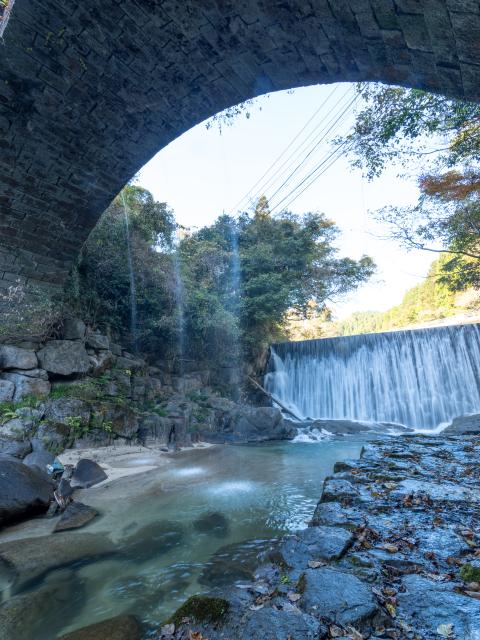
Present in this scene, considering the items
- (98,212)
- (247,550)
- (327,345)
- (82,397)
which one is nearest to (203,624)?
(247,550)

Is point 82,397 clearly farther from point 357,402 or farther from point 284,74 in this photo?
point 357,402

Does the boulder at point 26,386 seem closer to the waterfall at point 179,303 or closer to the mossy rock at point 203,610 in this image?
the waterfall at point 179,303

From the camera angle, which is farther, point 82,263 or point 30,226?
point 82,263

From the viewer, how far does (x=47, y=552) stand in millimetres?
2826

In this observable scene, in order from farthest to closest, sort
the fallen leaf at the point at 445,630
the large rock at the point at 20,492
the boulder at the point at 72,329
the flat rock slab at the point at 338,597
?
the boulder at the point at 72,329, the large rock at the point at 20,492, the flat rock slab at the point at 338,597, the fallen leaf at the point at 445,630

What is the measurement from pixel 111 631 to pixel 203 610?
801 mm

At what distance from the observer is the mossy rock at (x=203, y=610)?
1481mm

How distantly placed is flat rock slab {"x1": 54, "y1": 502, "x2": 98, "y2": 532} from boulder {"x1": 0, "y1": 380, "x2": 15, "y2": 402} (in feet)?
9.24

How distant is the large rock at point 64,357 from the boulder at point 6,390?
0.74 meters

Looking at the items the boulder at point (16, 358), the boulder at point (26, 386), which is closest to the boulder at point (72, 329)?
the boulder at point (16, 358)

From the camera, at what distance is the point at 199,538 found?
3154 millimetres

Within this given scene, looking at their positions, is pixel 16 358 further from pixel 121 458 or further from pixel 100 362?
pixel 121 458

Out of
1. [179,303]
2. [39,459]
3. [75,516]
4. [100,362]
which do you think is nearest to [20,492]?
[75,516]

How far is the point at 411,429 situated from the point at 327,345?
465cm
